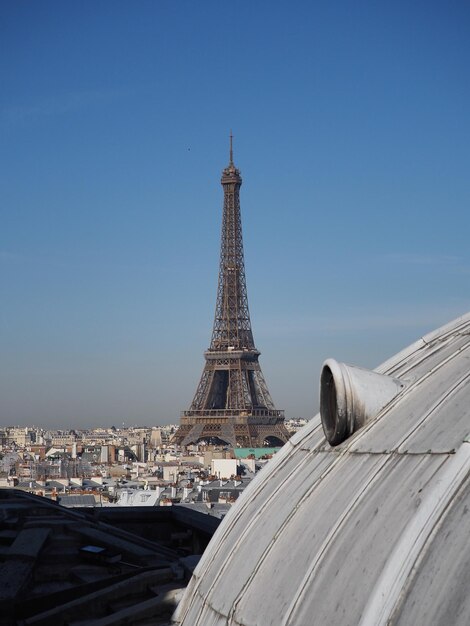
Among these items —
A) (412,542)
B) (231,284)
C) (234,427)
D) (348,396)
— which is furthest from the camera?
(231,284)

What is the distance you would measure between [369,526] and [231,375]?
A: 270 feet

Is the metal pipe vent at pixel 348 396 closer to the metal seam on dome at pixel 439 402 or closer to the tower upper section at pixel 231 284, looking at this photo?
the metal seam on dome at pixel 439 402

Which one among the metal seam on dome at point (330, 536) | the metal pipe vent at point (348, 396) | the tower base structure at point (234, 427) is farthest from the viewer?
the tower base structure at point (234, 427)

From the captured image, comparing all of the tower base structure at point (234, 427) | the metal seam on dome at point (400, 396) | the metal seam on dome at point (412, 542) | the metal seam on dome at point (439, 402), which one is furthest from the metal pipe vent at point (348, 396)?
the tower base structure at point (234, 427)

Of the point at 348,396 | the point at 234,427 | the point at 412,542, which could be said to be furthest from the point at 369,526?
the point at 234,427

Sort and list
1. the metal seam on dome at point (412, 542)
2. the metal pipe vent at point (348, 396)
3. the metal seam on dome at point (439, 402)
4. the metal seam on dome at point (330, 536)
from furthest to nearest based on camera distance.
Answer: the metal pipe vent at point (348, 396) < the metal seam on dome at point (439, 402) < the metal seam on dome at point (330, 536) < the metal seam on dome at point (412, 542)

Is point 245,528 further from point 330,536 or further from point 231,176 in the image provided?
point 231,176

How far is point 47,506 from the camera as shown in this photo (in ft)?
64.9

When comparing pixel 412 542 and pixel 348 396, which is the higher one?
pixel 348 396

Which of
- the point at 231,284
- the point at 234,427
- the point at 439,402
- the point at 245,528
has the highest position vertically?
the point at 231,284

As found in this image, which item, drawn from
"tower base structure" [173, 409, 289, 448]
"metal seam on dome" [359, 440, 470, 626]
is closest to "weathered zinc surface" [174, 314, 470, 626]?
"metal seam on dome" [359, 440, 470, 626]

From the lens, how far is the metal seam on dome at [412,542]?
392cm

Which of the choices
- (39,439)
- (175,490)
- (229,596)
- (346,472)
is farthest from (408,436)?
(39,439)

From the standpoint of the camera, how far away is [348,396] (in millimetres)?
5445
